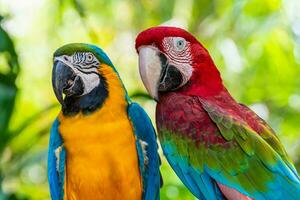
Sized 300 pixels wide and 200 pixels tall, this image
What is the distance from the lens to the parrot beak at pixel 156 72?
5.01 feet

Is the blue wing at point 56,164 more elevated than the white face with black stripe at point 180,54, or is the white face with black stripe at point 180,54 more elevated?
the white face with black stripe at point 180,54

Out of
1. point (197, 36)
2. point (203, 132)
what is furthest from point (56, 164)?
point (197, 36)

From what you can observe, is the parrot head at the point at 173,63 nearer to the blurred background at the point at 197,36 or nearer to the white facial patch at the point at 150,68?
the white facial patch at the point at 150,68

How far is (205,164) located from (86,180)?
259 mm

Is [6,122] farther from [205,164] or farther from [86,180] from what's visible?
[205,164]

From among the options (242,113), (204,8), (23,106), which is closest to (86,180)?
(242,113)

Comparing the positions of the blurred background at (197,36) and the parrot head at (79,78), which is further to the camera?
the blurred background at (197,36)

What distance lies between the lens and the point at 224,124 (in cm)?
150

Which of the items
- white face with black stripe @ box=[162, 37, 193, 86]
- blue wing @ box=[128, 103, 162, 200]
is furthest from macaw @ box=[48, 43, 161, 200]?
white face with black stripe @ box=[162, 37, 193, 86]

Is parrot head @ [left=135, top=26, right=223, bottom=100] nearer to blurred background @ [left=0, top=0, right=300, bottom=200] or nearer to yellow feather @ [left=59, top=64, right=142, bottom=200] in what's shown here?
yellow feather @ [left=59, top=64, right=142, bottom=200]

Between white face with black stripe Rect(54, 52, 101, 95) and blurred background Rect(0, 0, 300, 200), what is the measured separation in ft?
2.31

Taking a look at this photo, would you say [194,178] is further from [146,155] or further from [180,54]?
[180,54]

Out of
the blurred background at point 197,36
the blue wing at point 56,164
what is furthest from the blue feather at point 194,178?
the blurred background at point 197,36

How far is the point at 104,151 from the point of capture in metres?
1.53
